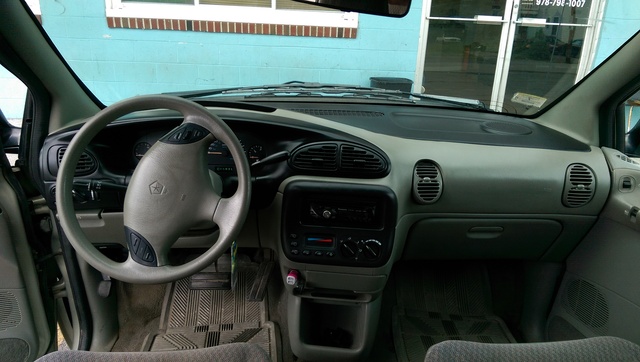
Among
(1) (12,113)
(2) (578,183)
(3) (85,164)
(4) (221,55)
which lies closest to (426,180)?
(2) (578,183)

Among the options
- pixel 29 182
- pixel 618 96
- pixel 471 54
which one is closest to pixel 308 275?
pixel 29 182

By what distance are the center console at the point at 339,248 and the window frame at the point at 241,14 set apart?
12.3 feet

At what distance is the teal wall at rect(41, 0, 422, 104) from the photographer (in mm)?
4863

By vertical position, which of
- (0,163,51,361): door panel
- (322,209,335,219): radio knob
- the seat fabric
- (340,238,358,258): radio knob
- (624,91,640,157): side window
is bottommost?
(0,163,51,361): door panel

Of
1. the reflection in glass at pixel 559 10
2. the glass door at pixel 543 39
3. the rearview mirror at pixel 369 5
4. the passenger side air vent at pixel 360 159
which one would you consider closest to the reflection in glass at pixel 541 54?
the glass door at pixel 543 39

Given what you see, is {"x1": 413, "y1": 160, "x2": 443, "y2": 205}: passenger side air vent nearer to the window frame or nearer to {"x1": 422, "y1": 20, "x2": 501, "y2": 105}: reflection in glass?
the window frame

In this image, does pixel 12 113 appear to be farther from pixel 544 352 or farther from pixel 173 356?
pixel 544 352

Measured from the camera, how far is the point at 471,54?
573cm

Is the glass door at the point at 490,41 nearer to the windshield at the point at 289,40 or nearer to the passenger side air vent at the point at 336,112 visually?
the windshield at the point at 289,40

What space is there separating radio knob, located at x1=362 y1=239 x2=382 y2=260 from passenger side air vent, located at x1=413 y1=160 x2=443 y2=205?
10.1 inches

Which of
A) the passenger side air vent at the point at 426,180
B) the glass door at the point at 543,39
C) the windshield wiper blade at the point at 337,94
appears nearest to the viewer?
the passenger side air vent at the point at 426,180

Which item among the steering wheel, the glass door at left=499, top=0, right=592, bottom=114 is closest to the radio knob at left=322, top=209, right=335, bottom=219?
the steering wheel

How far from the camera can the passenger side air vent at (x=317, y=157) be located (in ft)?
5.65

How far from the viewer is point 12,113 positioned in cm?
209
